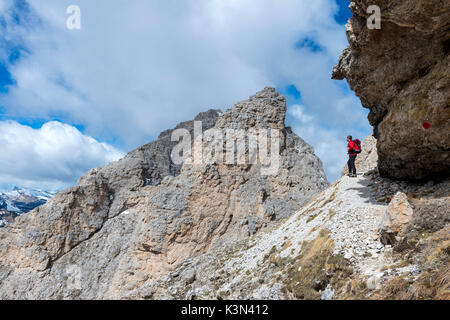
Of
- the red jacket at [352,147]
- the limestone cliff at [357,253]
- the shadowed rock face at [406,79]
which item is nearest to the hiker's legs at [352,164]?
the red jacket at [352,147]

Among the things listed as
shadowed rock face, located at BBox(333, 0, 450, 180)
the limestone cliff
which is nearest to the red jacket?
the limestone cliff

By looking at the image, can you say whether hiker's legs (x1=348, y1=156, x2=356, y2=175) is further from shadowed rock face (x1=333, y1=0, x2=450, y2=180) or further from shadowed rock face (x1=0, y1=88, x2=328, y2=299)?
shadowed rock face (x1=0, y1=88, x2=328, y2=299)

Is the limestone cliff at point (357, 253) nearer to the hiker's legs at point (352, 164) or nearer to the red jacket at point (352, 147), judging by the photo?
the hiker's legs at point (352, 164)

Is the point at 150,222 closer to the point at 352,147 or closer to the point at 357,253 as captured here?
the point at 352,147

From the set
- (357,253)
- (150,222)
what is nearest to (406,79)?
(357,253)

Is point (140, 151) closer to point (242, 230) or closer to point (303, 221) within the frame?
point (242, 230)

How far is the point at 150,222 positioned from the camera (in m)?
35.2

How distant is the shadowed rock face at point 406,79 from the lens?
1138cm

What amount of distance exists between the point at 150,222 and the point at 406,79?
3150 cm

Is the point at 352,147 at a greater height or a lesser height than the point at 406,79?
lesser

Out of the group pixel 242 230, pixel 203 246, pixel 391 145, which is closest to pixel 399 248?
pixel 391 145

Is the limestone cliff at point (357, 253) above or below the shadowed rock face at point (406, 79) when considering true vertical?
below

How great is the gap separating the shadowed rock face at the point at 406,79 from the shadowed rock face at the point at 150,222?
19490 mm

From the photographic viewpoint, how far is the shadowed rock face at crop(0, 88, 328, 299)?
33656 millimetres
